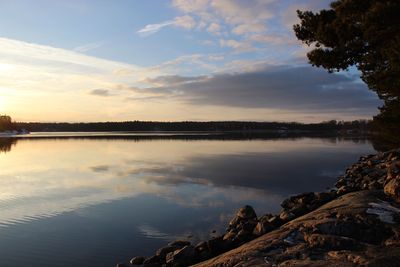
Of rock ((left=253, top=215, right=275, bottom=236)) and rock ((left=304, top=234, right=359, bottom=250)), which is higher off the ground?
rock ((left=304, top=234, right=359, bottom=250))

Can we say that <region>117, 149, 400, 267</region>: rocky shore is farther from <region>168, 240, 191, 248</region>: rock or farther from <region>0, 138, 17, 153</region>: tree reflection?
<region>0, 138, 17, 153</region>: tree reflection

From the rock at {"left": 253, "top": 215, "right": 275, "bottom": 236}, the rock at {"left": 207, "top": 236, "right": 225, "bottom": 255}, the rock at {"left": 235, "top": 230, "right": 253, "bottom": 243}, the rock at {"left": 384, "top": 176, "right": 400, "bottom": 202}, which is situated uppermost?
the rock at {"left": 384, "top": 176, "right": 400, "bottom": 202}

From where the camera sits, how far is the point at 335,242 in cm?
938

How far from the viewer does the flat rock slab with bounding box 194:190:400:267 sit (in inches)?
336

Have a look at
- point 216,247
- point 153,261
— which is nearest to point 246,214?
point 216,247

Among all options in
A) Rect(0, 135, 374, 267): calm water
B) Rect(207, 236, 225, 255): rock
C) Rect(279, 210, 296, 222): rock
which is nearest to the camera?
Rect(207, 236, 225, 255): rock

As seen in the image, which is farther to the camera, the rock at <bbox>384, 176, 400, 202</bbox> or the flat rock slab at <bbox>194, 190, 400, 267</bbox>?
the rock at <bbox>384, 176, 400, 202</bbox>

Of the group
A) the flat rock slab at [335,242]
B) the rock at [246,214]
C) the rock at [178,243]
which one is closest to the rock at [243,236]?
the flat rock slab at [335,242]

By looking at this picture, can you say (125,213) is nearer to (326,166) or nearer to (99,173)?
(99,173)

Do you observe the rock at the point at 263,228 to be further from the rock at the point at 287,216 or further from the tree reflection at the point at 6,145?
the tree reflection at the point at 6,145

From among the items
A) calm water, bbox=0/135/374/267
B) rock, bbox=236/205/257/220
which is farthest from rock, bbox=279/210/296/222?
calm water, bbox=0/135/374/267

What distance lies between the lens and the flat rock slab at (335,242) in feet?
28.0

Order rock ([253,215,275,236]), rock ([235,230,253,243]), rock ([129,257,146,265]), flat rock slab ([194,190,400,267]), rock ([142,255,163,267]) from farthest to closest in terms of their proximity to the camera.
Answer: rock ([253,215,275,236])
rock ([235,230,253,243])
rock ([129,257,146,265])
rock ([142,255,163,267])
flat rock slab ([194,190,400,267])

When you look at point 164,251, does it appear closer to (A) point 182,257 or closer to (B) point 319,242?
(A) point 182,257
